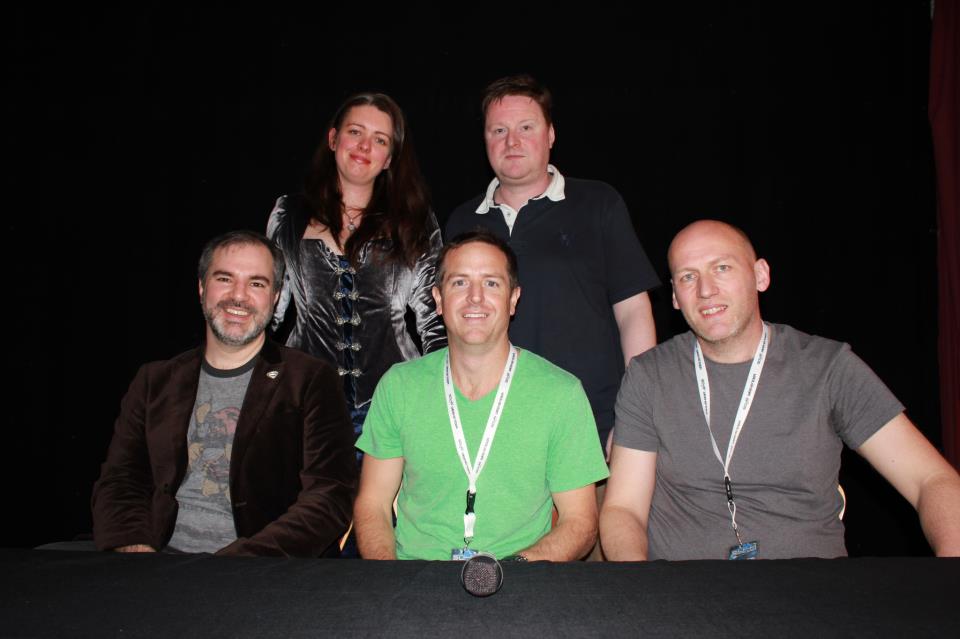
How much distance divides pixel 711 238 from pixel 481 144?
6.11 feet

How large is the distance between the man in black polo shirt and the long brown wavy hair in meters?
0.30

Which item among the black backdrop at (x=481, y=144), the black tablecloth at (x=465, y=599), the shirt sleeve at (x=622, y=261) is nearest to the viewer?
the black tablecloth at (x=465, y=599)

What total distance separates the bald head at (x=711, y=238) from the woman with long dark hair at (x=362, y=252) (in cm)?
93

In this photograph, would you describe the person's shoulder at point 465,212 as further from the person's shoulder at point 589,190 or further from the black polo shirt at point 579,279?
the person's shoulder at point 589,190

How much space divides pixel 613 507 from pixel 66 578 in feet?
4.46

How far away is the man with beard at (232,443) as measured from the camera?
2086 mm

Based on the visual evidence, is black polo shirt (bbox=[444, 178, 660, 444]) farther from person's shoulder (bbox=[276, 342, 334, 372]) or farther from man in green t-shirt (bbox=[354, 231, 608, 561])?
person's shoulder (bbox=[276, 342, 334, 372])

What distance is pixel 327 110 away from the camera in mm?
3709

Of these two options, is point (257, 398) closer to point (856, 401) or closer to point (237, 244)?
point (237, 244)

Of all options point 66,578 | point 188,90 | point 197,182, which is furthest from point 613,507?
point 188,90

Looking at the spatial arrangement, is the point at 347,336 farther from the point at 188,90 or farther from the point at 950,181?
the point at 950,181

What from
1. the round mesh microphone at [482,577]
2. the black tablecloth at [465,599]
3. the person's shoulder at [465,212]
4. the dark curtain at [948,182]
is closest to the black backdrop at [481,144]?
the dark curtain at [948,182]

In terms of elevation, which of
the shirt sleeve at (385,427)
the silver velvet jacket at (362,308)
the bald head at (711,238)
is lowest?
the shirt sleeve at (385,427)

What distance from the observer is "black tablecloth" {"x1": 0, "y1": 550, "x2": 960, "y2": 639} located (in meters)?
1.05
